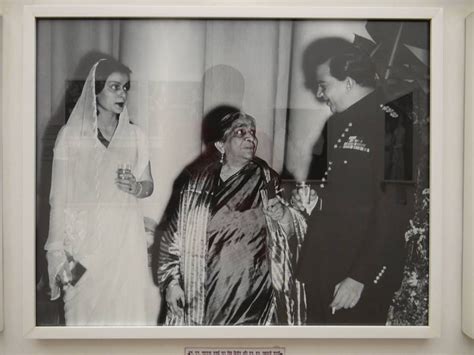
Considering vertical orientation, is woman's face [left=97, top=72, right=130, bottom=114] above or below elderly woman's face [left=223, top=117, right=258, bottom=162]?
above

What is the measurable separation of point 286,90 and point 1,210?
1.91 ft

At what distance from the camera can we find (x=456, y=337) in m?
0.95

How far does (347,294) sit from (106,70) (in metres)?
0.62

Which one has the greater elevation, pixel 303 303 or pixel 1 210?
pixel 1 210

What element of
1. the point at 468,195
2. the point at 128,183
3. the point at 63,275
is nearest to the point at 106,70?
the point at 128,183

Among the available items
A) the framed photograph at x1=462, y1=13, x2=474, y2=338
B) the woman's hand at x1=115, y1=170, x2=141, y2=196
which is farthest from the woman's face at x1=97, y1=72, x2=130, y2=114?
the framed photograph at x1=462, y1=13, x2=474, y2=338

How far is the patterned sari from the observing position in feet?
2.98

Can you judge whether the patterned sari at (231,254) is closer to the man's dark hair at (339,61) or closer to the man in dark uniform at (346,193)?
the man in dark uniform at (346,193)

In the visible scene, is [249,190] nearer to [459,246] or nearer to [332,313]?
[332,313]

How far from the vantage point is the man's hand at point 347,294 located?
0.92m

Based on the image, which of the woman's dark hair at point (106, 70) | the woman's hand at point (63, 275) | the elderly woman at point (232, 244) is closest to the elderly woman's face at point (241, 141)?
the elderly woman at point (232, 244)

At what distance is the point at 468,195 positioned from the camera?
0.92 metres

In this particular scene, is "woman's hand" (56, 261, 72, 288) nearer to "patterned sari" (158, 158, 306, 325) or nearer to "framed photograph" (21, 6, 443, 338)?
"framed photograph" (21, 6, 443, 338)

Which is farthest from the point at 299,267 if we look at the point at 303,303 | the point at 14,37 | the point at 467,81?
the point at 14,37
